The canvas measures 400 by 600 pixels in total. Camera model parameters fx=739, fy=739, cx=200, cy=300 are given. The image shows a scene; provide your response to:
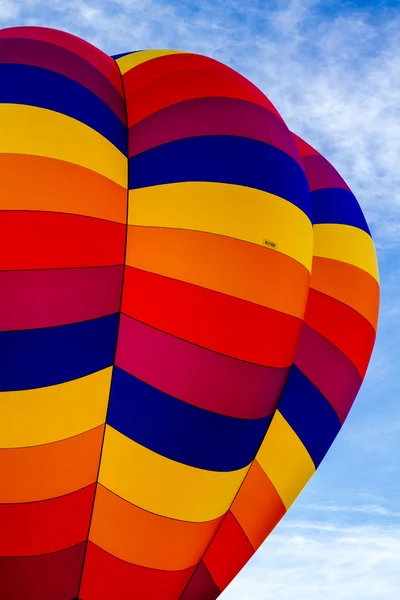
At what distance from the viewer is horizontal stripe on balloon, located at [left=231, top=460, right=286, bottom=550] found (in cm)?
702

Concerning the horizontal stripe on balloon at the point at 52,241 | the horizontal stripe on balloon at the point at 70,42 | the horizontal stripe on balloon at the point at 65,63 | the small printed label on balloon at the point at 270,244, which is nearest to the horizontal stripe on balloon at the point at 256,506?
the small printed label on balloon at the point at 270,244

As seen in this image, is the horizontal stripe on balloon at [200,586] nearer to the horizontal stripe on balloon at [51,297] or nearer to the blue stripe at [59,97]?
the horizontal stripe on balloon at [51,297]

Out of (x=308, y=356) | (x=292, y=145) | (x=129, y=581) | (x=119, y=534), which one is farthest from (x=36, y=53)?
(x=129, y=581)

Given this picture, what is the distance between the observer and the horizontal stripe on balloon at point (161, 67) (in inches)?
276

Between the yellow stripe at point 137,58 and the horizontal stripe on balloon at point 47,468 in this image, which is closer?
the horizontal stripe on balloon at point 47,468

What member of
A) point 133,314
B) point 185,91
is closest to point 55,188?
point 133,314

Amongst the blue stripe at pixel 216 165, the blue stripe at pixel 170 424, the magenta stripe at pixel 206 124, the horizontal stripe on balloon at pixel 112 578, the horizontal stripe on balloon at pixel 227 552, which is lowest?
the horizontal stripe on balloon at pixel 112 578

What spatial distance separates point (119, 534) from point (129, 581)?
0.46 m

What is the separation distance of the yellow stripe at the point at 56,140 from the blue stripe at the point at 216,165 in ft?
0.77

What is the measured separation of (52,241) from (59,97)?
4.54 feet

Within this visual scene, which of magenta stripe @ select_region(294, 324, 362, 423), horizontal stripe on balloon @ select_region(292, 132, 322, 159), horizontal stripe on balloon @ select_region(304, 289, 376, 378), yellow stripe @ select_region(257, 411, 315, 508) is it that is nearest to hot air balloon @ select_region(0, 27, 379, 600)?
yellow stripe @ select_region(257, 411, 315, 508)

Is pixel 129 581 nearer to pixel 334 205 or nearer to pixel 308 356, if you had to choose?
pixel 308 356

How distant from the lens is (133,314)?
613cm

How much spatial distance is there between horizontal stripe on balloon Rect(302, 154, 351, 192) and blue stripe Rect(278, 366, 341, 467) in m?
2.28
